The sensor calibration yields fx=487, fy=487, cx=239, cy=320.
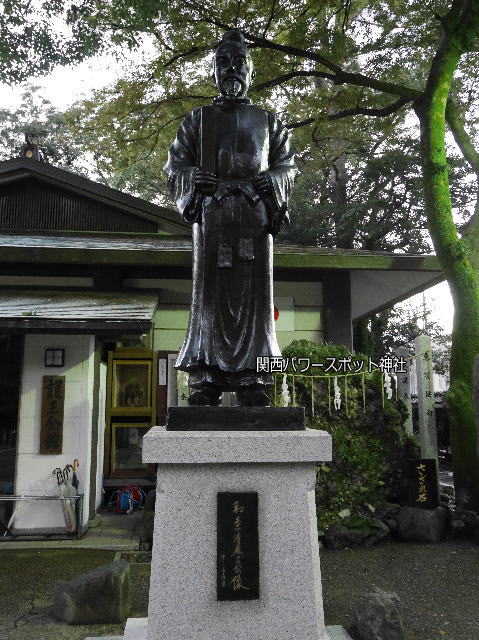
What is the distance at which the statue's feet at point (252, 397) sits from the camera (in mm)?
3260

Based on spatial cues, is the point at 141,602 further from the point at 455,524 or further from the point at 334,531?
the point at 455,524

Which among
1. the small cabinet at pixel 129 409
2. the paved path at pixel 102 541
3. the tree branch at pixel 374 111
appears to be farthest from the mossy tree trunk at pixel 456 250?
the small cabinet at pixel 129 409

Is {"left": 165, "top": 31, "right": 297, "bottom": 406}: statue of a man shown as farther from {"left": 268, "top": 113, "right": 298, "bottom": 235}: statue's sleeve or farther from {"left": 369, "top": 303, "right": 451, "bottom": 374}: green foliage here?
{"left": 369, "top": 303, "right": 451, "bottom": 374}: green foliage

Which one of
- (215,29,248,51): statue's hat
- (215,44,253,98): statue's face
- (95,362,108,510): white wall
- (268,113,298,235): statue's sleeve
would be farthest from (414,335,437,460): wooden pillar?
(215,29,248,51): statue's hat

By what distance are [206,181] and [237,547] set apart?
7.84ft

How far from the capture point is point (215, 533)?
9.31 ft

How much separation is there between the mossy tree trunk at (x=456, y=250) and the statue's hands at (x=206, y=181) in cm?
656

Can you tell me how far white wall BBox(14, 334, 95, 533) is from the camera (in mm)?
7508

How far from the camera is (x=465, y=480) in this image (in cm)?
823

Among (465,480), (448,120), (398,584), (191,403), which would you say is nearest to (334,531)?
(398,584)

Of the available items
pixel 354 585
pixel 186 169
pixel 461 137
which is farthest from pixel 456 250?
pixel 186 169

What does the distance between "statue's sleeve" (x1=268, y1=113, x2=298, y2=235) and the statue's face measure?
33 cm

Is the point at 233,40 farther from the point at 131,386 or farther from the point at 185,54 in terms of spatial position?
the point at 185,54

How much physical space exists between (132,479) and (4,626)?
5.22 meters
